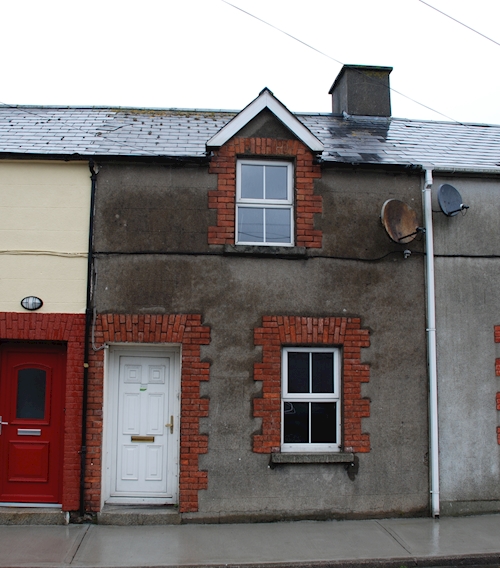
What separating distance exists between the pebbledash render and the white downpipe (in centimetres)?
5

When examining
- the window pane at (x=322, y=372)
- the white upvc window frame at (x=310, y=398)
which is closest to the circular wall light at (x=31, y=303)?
the white upvc window frame at (x=310, y=398)

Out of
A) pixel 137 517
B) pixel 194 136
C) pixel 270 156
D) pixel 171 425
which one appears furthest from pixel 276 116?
pixel 137 517

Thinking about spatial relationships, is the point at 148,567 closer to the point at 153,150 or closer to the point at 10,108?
the point at 153,150

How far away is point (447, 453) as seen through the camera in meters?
7.77

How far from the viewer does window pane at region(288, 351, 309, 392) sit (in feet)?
25.6

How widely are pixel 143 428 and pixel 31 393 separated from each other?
166 cm

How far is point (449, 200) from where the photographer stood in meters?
8.10

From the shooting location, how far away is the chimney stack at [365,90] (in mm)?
11258

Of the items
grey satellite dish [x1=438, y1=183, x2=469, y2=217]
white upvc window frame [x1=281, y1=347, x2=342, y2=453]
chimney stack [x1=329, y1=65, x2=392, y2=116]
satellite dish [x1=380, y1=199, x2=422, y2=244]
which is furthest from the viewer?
chimney stack [x1=329, y1=65, x2=392, y2=116]

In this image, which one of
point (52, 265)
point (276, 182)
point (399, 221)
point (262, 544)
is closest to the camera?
point (262, 544)

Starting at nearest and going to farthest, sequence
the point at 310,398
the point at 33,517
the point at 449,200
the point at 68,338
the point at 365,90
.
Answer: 1. the point at 33,517
2. the point at 68,338
3. the point at 310,398
4. the point at 449,200
5. the point at 365,90

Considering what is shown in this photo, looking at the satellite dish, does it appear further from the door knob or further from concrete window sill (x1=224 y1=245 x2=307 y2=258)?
the door knob

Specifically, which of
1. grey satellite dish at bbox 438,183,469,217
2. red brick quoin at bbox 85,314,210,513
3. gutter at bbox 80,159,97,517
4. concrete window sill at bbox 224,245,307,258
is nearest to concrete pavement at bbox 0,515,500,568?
red brick quoin at bbox 85,314,210,513

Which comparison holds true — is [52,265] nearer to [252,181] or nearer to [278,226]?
[252,181]
